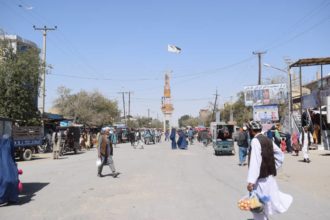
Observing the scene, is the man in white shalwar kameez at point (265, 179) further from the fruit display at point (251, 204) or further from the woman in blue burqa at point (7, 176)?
the woman in blue burqa at point (7, 176)

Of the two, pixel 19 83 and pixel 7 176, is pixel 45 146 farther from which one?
pixel 7 176

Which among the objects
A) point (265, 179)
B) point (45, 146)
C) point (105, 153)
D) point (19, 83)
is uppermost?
point (19, 83)

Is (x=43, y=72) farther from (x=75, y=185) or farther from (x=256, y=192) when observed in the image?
(x=256, y=192)

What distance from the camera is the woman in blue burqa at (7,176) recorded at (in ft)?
30.9

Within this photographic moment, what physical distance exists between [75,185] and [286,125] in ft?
95.8

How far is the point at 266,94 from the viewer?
51.3m

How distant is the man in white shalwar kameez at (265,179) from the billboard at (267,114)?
4126cm

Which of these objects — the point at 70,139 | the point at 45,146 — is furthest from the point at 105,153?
the point at 45,146

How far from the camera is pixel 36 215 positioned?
8.31 m

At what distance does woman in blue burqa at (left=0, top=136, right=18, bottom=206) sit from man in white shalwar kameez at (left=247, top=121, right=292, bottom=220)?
574 centimetres

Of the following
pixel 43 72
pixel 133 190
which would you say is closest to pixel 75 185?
pixel 133 190

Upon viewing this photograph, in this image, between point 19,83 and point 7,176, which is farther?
point 19,83

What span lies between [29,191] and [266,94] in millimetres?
42870

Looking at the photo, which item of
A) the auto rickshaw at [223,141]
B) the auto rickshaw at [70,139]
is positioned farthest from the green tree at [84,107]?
the auto rickshaw at [223,141]
